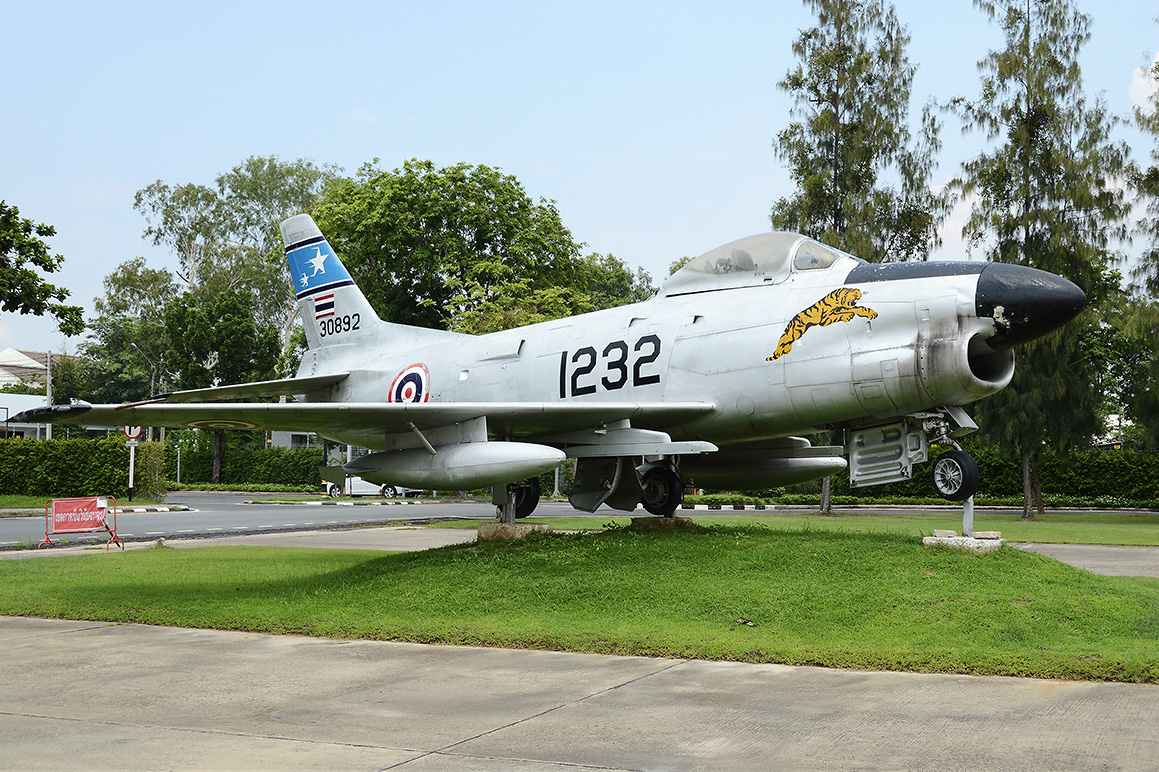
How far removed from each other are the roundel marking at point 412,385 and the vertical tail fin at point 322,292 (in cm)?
182

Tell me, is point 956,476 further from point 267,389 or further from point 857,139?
point 857,139

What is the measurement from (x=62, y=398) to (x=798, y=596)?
8358 centimetres

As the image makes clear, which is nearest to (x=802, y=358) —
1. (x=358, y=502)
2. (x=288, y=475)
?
(x=358, y=502)

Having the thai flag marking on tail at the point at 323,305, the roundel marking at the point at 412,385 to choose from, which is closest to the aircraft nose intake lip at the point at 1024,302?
the roundel marking at the point at 412,385

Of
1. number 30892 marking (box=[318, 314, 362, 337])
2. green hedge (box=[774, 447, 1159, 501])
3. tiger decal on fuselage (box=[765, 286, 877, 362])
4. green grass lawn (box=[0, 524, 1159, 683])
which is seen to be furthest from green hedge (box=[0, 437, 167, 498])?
tiger decal on fuselage (box=[765, 286, 877, 362])

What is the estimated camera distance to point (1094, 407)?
3350 cm

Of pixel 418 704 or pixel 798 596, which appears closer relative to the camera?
pixel 418 704

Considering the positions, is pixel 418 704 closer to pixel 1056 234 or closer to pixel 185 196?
pixel 1056 234

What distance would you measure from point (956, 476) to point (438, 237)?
3480 centimetres

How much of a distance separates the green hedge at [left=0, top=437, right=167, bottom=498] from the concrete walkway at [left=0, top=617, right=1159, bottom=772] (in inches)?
1192

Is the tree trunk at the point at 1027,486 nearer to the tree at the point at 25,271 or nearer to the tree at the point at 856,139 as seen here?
the tree at the point at 856,139

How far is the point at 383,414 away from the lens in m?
11.5

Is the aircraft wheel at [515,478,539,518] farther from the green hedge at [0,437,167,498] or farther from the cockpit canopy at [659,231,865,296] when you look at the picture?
the green hedge at [0,437,167,498]

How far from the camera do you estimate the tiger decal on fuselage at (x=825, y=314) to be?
10.8 metres
